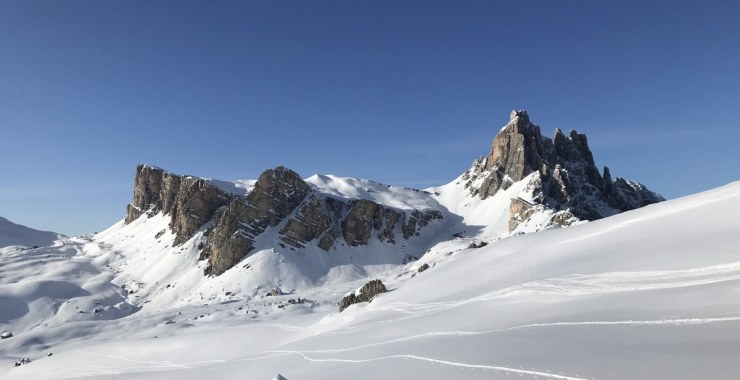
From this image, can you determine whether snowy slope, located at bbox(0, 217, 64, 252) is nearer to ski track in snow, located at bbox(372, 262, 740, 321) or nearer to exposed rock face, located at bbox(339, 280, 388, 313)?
exposed rock face, located at bbox(339, 280, 388, 313)

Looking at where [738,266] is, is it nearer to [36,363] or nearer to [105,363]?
[105,363]

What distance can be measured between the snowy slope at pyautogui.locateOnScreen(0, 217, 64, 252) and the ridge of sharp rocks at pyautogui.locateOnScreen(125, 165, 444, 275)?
5947 cm

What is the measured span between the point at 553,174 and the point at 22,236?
15765cm

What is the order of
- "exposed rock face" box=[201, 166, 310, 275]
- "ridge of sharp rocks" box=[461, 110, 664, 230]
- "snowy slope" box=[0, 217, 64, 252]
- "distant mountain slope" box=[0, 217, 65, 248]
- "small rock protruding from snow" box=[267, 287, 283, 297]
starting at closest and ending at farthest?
"small rock protruding from snow" box=[267, 287, 283, 297], "exposed rock face" box=[201, 166, 310, 275], "ridge of sharp rocks" box=[461, 110, 664, 230], "snowy slope" box=[0, 217, 64, 252], "distant mountain slope" box=[0, 217, 65, 248]

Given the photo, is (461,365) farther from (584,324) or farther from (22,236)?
(22,236)

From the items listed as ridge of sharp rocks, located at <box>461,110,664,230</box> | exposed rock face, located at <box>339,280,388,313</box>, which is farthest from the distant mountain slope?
exposed rock face, located at <box>339,280,388,313</box>

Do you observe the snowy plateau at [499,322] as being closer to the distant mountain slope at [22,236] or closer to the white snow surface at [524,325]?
the white snow surface at [524,325]

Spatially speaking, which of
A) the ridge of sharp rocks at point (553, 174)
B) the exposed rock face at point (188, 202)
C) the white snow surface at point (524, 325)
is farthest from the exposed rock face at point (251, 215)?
the ridge of sharp rocks at point (553, 174)

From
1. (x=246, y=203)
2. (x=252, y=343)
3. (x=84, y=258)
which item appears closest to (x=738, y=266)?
(x=252, y=343)

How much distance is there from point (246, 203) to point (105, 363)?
211ft

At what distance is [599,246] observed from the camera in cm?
1827

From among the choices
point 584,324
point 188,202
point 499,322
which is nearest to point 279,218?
point 188,202

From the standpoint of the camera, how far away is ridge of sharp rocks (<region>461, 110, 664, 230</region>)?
9662 cm

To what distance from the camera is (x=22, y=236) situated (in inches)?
5349
